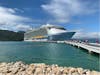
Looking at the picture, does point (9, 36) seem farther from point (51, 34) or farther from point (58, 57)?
point (58, 57)

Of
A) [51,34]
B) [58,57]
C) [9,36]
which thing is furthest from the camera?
[9,36]

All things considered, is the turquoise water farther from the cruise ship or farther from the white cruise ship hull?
the cruise ship

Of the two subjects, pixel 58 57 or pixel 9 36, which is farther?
pixel 9 36

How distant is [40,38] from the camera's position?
11319cm

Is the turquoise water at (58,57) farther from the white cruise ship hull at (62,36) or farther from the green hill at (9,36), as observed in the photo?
the green hill at (9,36)

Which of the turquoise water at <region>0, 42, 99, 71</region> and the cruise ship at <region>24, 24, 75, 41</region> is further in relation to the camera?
the cruise ship at <region>24, 24, 75, 41</region>

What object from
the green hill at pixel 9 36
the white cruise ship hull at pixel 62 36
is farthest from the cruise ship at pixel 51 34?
the green hill at pixel 9 36

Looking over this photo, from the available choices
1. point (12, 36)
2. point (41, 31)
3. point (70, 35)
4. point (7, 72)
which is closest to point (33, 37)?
point (41, 31)

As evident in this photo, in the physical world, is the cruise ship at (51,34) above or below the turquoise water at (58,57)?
above

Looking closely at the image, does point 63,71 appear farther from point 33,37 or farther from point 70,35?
point 33,37

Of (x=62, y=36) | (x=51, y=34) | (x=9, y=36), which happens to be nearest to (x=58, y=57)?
(x=62, y=36)

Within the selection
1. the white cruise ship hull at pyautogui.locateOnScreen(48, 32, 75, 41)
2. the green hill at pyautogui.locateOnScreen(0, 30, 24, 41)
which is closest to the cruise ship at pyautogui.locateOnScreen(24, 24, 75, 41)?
the white cruise ship hull at pyautogui.locateOnScreen(48, 32, 75, 41)

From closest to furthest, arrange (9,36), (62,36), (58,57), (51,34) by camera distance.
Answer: (58,57) < (62,36) < (51,34) < (9,36)

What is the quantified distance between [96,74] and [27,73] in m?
3.86
